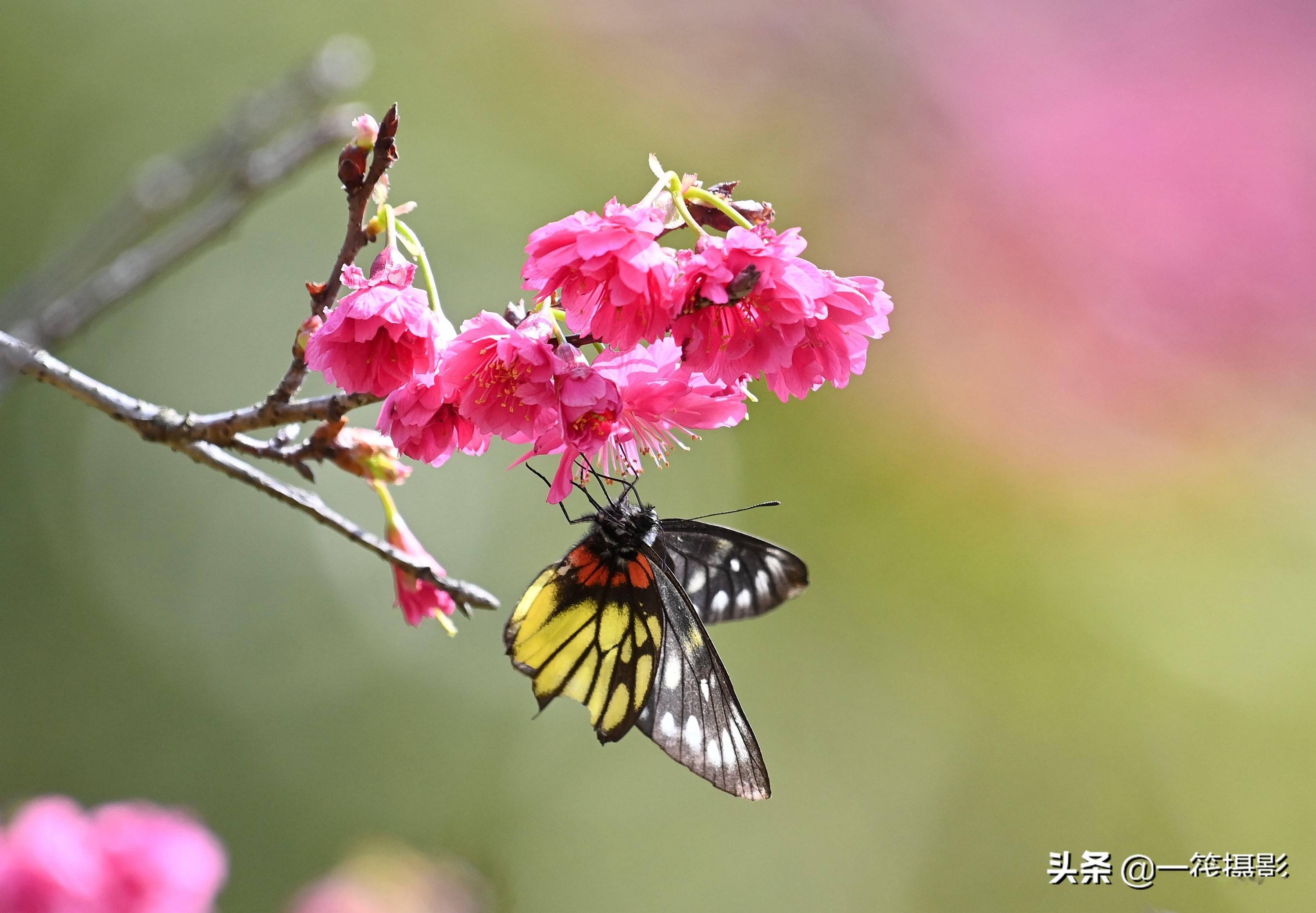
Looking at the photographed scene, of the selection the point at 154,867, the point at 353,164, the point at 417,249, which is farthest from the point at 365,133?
the point at 154,867

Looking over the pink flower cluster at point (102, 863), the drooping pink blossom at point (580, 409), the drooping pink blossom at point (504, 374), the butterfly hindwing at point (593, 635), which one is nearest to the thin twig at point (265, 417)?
the drooping pink blossom at point (504, 374)

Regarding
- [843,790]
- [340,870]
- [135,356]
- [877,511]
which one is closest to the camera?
[340,870]

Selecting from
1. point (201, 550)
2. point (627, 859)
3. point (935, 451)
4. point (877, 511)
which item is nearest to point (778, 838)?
point (627, 859)

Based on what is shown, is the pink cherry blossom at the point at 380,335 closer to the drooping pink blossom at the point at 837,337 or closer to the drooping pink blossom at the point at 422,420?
the drooping pink blossom at the point at 422,420

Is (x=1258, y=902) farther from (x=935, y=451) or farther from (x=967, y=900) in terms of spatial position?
(x=935, y=451)

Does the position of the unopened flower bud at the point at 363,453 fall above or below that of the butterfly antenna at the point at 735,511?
below

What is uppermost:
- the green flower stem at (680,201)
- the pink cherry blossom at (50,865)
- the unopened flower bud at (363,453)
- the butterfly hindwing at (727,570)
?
the butterfly hindwing at (727,570)
